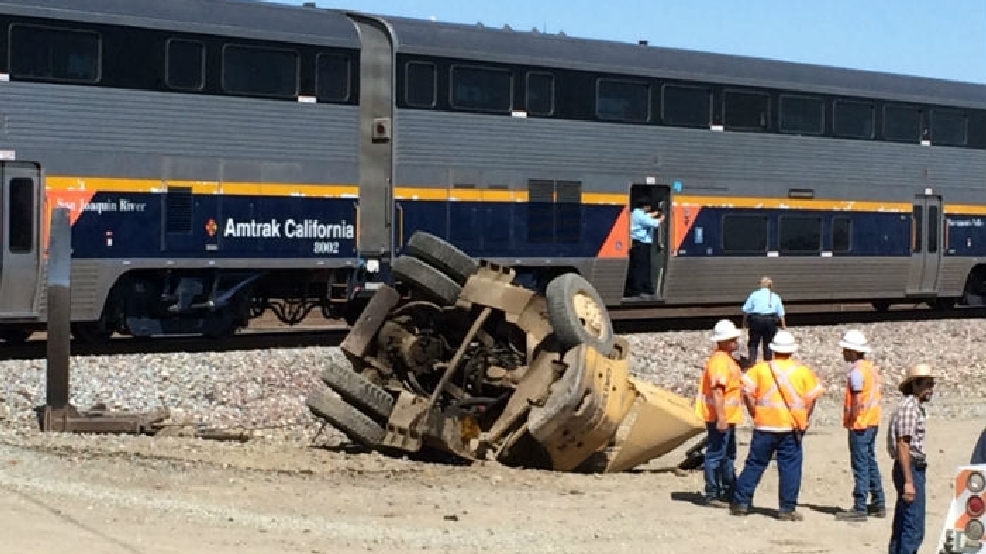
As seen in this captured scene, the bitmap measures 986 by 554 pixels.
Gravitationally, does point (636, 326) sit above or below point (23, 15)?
below

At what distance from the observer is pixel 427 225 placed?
24.1m

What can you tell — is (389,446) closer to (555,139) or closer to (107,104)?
(107,104)

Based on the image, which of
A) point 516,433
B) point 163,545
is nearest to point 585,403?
point 516,433

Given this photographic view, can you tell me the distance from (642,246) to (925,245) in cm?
795

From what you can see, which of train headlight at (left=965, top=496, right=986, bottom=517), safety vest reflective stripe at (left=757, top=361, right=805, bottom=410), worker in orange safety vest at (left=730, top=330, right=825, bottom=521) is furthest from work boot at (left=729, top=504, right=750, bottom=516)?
train headlight at (left=965, top=496, right=986, bottom=517)

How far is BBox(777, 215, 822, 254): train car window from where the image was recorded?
2969 cm

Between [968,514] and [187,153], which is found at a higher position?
[187,153]

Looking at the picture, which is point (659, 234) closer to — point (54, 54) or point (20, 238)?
point (54, 54)

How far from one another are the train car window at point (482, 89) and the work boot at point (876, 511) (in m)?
12.2

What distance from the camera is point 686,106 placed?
28.1 meters

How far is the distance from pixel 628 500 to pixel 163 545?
16.6 ft

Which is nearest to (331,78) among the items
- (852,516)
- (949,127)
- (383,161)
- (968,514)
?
(383,161)

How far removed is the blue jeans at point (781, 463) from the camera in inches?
524

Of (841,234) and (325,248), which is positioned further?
(841,234)
